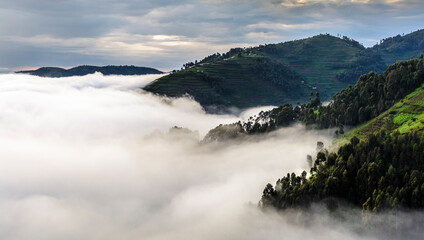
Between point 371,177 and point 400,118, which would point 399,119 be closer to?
point 400,118

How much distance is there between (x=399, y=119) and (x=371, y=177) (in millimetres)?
A: 53977

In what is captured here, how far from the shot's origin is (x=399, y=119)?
16238 cm

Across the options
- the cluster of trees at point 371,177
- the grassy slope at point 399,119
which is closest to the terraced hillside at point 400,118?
the grassy slope at point 399,119

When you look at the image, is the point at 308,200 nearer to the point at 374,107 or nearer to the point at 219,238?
the point at 219,238

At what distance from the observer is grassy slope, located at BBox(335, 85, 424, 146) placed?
151538mm

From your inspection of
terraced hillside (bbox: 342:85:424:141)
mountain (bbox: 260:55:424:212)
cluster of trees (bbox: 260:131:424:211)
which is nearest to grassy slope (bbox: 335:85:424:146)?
terraced hillside (bbox: 342:85:424:141)

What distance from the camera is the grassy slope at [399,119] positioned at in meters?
152

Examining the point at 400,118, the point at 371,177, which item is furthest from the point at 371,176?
the point at 400,118

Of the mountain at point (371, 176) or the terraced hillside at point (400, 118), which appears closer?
the mountain at point (371, 176)

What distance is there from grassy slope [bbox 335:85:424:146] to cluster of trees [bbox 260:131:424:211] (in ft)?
67.3

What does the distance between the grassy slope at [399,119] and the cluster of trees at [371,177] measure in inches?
807

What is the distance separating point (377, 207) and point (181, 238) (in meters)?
104

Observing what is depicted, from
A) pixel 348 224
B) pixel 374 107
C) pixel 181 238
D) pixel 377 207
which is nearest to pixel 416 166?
pixel 377 207

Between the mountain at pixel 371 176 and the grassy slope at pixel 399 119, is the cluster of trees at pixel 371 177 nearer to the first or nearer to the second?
the mountain at pixel 371 176
